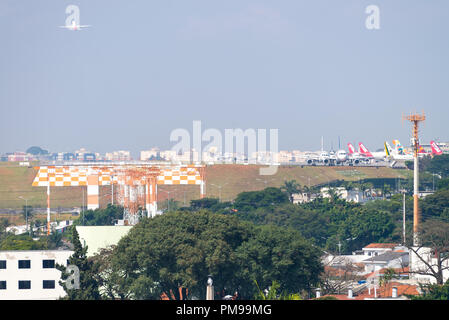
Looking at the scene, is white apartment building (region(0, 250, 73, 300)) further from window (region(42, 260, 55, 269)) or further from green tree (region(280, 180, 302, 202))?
green tree (region(280, 180, 302, 202))

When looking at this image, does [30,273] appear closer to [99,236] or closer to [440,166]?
[99,236]

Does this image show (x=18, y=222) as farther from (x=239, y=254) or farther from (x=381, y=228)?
(x=239, y=254)

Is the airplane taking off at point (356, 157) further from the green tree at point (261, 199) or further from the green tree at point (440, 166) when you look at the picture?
the green tree at point (261, 199)

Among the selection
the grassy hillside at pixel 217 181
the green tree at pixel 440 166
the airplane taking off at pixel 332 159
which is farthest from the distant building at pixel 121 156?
the green tree at pixel 440 166

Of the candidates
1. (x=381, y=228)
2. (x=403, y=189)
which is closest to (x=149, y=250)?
(x=381, y=228)

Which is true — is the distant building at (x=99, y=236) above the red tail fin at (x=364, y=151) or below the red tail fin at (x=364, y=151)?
below

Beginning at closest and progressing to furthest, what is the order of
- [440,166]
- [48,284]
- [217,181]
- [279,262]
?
1. [279,262]
2. [48,284]
3. [217,181]
4. [440,166]

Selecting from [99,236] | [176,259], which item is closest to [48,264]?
[99,236]
